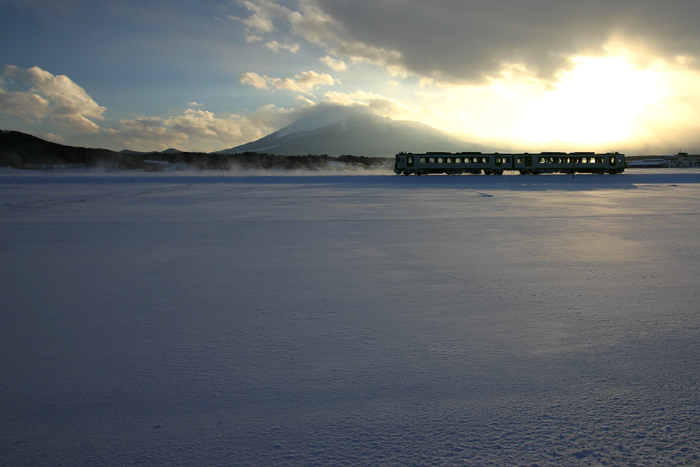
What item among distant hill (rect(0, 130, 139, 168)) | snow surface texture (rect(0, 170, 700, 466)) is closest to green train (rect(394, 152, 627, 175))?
snow surface texture (rect(0, 170, 700, 466))

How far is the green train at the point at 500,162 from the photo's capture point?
57.3m

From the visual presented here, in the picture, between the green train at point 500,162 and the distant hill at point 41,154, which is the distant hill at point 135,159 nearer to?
the distant hill at point 41,154

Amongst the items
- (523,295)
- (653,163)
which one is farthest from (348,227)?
(653,163)

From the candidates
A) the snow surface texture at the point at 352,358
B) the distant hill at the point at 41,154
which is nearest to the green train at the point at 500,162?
the snow surface texture at the point at 352,358

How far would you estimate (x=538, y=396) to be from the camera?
3.17 metres

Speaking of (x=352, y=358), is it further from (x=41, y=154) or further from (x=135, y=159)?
(x=41, y=154)

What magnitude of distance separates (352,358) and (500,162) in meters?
57.1

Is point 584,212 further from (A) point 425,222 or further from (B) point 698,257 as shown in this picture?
(B) point 698,257

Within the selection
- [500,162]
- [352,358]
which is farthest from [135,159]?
[352,358]

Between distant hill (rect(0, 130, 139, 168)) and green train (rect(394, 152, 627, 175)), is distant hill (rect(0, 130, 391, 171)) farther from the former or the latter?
green train (rect(394, 152, 627, 175))

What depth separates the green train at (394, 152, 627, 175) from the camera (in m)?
57.3

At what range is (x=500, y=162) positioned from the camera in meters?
57.2

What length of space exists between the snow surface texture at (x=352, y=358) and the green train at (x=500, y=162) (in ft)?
163

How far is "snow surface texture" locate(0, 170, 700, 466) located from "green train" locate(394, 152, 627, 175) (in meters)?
49.8
